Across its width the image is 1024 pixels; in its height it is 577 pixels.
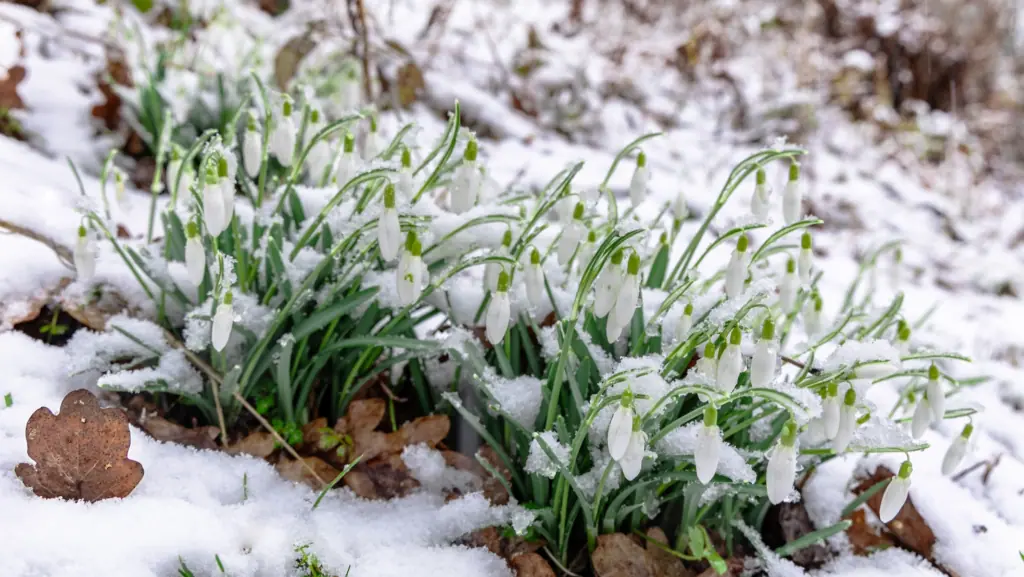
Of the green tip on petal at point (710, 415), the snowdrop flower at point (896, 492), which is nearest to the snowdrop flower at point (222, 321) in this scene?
the green tip on petal at point (710, 415)

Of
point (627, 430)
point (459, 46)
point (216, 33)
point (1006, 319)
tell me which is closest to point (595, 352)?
point (627, 430)

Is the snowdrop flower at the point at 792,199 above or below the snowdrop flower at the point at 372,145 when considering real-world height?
above

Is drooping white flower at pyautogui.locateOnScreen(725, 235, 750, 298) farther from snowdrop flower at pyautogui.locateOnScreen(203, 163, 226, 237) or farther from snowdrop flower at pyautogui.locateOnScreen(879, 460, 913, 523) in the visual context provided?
snowdrop flower at pyautogui.locateOnScreen(203, 163, 226, 237)

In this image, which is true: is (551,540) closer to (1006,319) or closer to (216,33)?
(216,33)

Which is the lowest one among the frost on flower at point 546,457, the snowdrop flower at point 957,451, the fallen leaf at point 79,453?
the fallen leaf at point 79,453

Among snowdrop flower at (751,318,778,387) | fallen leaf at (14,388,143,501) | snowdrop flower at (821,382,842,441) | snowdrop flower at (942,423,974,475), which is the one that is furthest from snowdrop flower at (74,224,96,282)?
snowdrop flower at (942,423,974,475)

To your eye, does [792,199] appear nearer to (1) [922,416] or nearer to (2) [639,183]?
(2) [639,183]

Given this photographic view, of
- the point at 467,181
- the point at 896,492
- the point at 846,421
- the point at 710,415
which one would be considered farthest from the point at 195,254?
the point at 896,492

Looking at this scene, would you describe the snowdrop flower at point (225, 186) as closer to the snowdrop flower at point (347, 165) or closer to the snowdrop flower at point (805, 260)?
the snowdrop flower at point (347, 165)

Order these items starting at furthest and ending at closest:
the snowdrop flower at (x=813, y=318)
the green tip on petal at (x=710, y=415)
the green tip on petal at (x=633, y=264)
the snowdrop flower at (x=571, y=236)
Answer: the snowdrop flower at (x=813, y=318), the snowdrop flower at (x=571, y=236), the green tip on petal at (x=633, y=264), the green tip on petal at (x=710, y=415)
